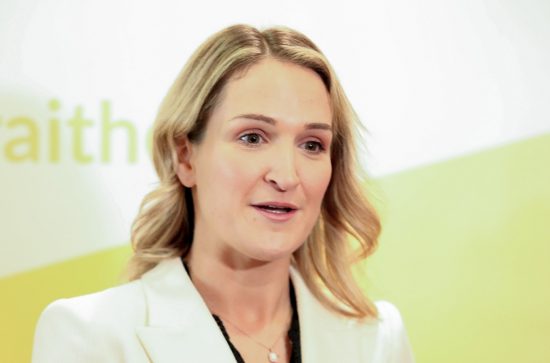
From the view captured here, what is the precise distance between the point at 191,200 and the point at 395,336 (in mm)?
587

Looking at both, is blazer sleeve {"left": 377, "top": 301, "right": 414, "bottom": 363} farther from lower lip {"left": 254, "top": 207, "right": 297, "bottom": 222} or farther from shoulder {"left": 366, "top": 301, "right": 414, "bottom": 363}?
lower lip {"left": 254, "top": 207, "right": 297, "bottom": 222}

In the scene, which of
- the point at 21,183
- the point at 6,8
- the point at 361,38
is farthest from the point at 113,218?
the point at 361,38

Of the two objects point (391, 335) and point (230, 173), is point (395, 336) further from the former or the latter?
point (230, 173)

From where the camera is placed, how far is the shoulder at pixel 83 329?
1687 mm

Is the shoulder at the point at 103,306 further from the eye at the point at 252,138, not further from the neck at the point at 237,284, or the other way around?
the eye at the point at 252,138

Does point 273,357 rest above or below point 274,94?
below

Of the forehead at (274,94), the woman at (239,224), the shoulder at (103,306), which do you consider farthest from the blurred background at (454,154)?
the shoulder at (103,306)

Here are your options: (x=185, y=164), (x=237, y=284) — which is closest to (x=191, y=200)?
(x=185, y=164)

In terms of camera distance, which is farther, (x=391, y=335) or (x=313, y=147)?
Answer: (x=391, y=335)

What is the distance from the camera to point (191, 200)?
198 cm

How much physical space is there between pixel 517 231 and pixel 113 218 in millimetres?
1166

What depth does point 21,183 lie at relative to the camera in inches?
84.8

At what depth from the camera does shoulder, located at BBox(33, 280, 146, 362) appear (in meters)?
1.69

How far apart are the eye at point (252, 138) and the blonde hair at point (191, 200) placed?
0.34 feet
